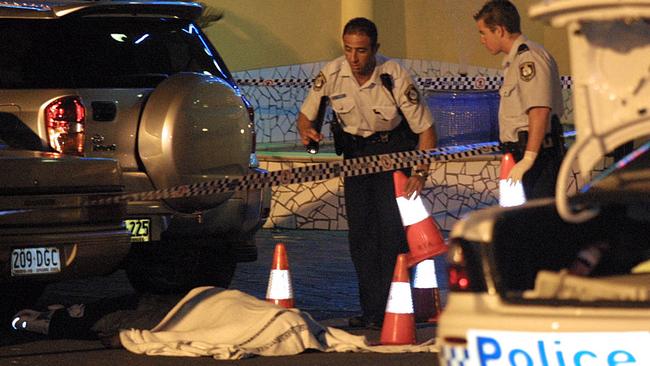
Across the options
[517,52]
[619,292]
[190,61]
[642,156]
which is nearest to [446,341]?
[619,292]

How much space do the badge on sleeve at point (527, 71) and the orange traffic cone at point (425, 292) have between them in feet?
3.70

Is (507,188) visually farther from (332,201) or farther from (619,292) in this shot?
(332,201)

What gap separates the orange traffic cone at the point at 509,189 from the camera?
7.86m

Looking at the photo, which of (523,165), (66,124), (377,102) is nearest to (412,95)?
(377,102)

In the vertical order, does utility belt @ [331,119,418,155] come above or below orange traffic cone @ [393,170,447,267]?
above

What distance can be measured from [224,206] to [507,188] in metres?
1.82

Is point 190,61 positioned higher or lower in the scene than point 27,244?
higher

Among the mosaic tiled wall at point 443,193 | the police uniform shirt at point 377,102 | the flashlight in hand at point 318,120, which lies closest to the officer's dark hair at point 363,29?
the police uniform shirt at point 377,102

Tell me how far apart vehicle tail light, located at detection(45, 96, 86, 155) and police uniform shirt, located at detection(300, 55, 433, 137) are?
1353 mm

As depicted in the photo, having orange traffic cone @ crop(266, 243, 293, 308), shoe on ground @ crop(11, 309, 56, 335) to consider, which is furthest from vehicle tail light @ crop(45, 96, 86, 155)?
orange traffic cone @ crop(266, 243, 293, 308)

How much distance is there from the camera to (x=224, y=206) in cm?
899

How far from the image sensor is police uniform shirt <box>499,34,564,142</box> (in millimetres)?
7805

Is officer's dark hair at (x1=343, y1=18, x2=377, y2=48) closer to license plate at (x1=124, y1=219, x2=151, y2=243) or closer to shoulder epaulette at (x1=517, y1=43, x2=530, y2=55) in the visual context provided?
shoulder epaulette at (x1=517, y1=43, x2=530, y2=55)

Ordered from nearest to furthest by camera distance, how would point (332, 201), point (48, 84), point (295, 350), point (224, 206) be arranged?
point (295, 350)
point (48, 84)
point (224, 206)
point (332, 201)
